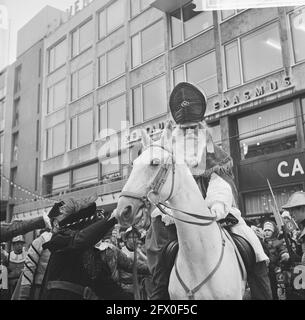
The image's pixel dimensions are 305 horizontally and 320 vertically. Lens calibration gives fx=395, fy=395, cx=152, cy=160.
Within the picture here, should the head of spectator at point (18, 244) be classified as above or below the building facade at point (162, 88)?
below

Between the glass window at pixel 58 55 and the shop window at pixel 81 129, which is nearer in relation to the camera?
the shop window at pixel 81 129

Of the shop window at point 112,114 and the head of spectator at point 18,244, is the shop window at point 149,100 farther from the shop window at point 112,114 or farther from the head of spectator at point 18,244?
the head of spectator at point 18,244

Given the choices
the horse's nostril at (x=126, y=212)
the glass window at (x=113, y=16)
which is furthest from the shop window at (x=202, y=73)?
the horse's nostril at (x=126, y=212)


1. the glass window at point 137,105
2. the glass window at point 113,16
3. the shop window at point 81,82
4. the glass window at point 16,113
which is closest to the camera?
the glass window at point 137,105

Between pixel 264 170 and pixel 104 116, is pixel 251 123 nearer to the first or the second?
pixel 264 170

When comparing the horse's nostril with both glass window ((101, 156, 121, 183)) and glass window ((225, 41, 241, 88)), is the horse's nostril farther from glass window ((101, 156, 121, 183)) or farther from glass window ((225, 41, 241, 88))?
glass window ((225, 41, 241, 88))

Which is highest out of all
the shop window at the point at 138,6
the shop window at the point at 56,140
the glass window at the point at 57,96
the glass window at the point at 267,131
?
the shop window at the point at 138,6
